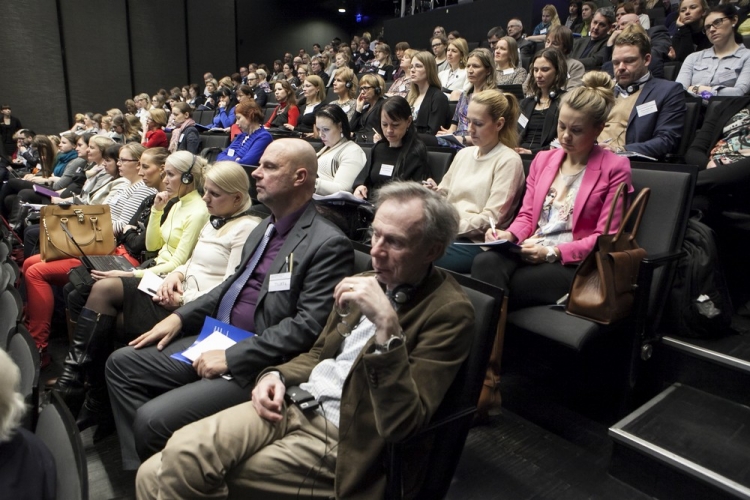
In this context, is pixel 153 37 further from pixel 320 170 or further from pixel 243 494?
pixel 243 494

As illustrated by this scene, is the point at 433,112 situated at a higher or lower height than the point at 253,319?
higher

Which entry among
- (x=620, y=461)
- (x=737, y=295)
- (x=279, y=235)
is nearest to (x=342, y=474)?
(x=279, y=235)

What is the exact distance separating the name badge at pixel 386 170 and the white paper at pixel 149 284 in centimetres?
135

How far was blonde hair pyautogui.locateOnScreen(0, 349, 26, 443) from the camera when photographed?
0.95 m

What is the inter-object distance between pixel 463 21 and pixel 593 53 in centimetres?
468

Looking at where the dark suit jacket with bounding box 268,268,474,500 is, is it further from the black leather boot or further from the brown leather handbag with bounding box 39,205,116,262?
the brown leather handbag with bounding box 39,205,116,262

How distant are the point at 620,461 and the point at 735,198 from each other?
1455mm

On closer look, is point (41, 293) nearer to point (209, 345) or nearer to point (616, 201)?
point (209, 345)

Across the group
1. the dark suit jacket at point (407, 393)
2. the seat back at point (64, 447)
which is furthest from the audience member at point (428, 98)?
the seat back at point (64, 447)

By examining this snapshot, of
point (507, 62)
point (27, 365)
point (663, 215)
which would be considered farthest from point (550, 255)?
point (507, 62)

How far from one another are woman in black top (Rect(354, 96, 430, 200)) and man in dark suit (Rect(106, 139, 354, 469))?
3.30 ft

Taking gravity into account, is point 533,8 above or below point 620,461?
above

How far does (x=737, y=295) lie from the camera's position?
2305mm

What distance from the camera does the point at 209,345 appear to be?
1.63 meters
